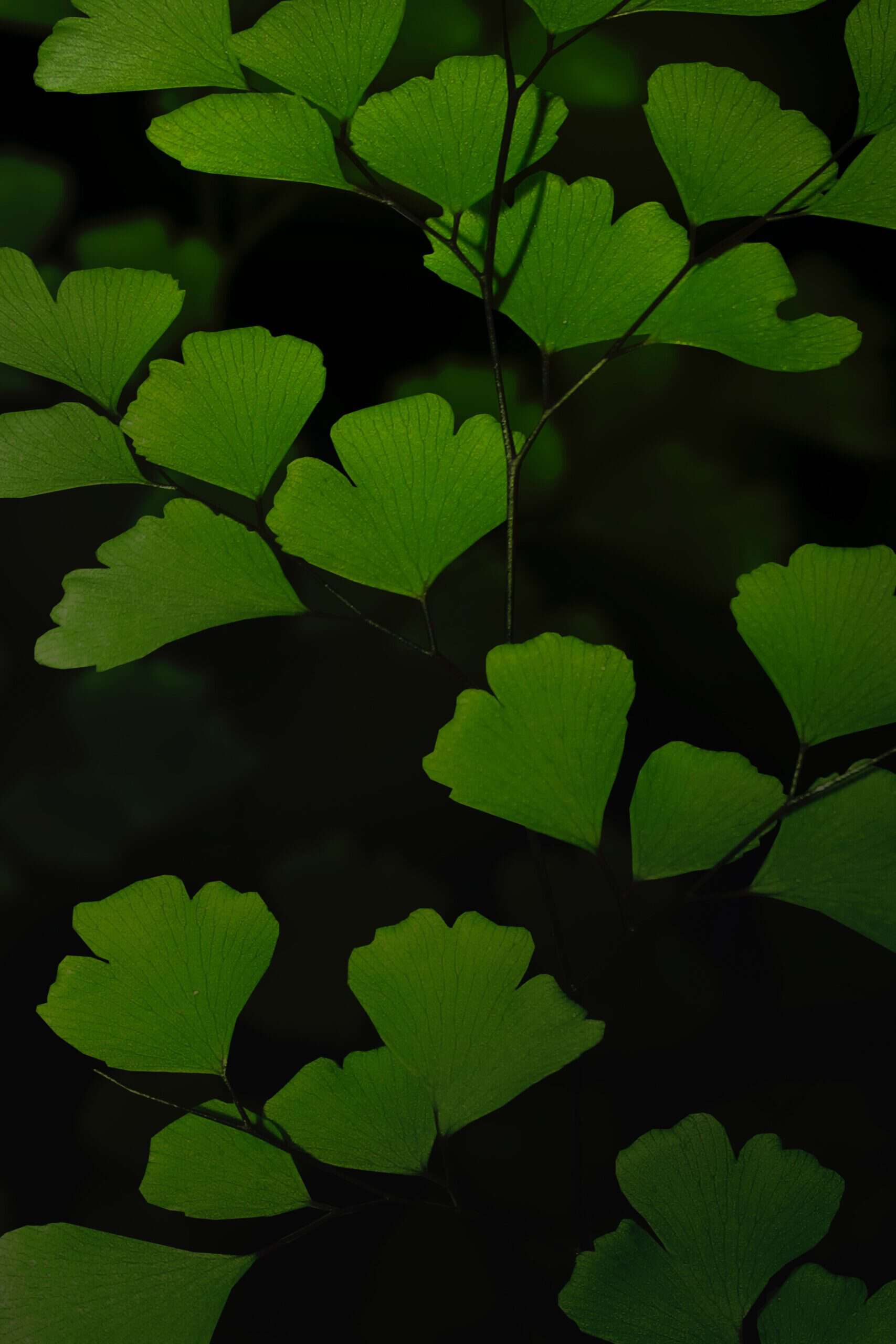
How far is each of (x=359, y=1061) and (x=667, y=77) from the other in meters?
0.51

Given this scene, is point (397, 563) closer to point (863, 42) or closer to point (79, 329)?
point (79, 329)

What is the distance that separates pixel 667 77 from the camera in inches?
18.6

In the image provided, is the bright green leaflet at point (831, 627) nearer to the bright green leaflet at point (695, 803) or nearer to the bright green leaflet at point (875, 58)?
the bright green leaflet at point (695, 803)

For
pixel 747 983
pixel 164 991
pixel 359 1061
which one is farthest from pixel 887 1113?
pixel 164 991

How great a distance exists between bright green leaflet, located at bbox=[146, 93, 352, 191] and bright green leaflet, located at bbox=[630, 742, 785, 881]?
1.09 ft

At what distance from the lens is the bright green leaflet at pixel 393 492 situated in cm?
50

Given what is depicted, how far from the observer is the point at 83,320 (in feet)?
1.73

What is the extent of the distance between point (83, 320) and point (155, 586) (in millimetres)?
149

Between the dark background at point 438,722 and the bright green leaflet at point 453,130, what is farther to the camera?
the dark background at point 438,722

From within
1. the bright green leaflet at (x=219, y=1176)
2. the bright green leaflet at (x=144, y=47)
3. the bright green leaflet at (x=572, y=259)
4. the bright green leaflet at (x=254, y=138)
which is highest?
the bright green leaflet at (x=144, y=47)

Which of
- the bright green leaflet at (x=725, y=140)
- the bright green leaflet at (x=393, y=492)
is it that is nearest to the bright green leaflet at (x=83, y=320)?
the bright green leaflet at (x=393, y=492)

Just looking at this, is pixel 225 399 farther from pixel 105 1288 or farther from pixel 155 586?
pixel 105 1288

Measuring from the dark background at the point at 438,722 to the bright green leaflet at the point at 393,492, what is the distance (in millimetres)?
122

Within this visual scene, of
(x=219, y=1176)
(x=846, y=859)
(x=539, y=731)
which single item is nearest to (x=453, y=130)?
(x=539, y=731)
